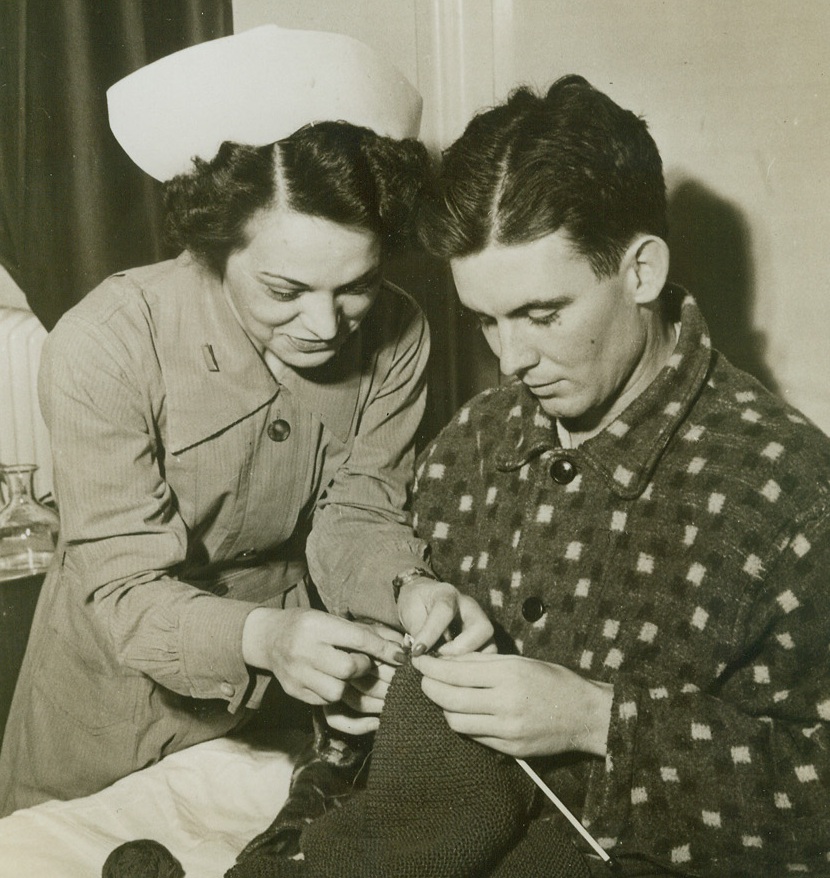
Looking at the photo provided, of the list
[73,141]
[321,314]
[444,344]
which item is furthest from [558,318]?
[73,141]

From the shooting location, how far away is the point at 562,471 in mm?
1437

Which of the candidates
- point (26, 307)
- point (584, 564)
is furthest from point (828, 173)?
point (26, 307)

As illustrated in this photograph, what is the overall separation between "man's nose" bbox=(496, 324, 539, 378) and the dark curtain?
125cm

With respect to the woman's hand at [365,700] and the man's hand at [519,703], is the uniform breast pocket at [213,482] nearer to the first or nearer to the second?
the woman's hand at [365,700]

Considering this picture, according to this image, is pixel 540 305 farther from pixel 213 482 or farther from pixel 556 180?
pixel 213 482

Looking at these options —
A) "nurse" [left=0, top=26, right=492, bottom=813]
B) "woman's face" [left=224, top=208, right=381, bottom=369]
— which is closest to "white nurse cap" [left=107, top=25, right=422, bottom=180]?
"nurse" [left=0, top=26, right=492, bottom=813]

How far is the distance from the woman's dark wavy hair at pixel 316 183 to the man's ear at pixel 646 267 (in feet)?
1.20

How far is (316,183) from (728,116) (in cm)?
86

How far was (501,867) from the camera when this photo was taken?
3.70ft

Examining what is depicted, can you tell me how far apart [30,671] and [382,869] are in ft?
3.31

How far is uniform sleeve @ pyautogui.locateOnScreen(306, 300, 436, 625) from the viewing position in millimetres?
1579

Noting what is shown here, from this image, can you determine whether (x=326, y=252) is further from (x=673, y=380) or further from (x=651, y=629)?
(x=651, y=629)

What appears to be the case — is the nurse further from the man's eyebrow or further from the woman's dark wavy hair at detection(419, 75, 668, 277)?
the man's eyebrow

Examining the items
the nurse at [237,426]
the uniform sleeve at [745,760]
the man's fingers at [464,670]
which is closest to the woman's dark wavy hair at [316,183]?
the nurse at [237,426]
